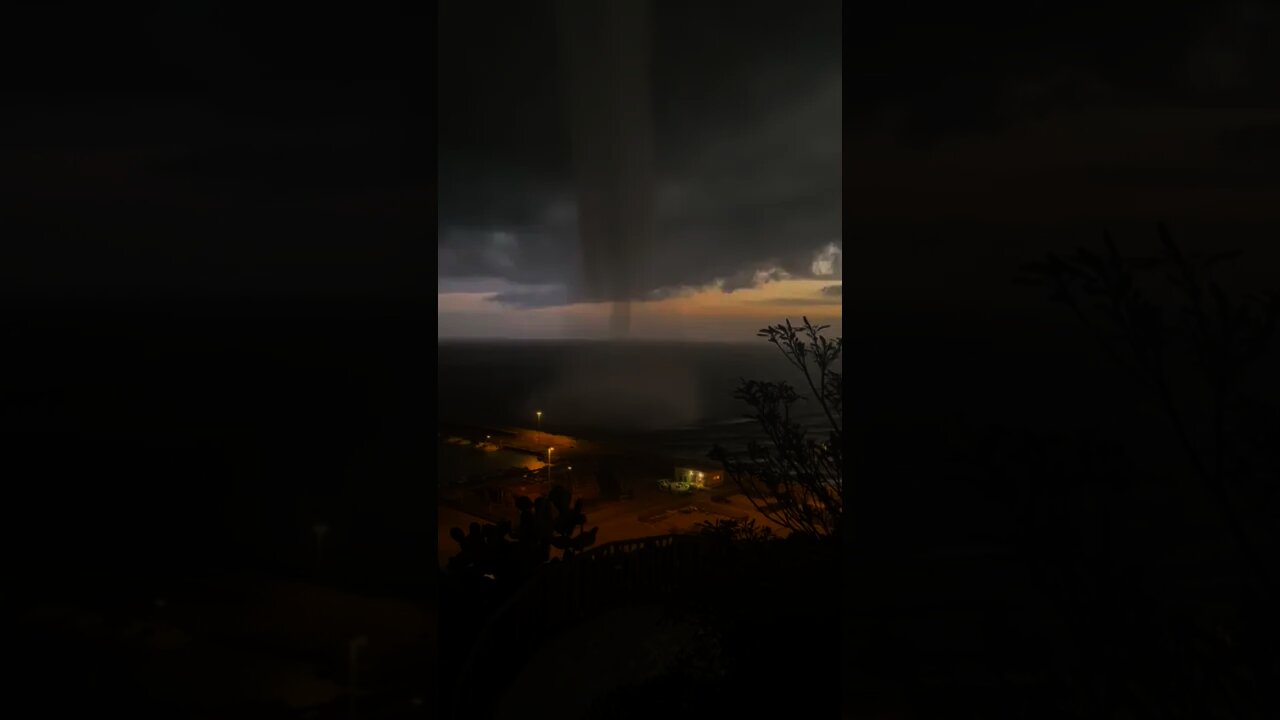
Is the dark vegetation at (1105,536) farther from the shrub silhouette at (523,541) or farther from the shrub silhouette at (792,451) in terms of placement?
the shrub silhouette at (523,541)

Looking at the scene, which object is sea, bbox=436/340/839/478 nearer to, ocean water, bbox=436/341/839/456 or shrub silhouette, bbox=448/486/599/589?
ocean water, bbox=436/341/839/456

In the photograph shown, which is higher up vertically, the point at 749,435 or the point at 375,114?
the point at 375,114

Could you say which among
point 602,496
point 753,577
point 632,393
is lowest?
point 753,577

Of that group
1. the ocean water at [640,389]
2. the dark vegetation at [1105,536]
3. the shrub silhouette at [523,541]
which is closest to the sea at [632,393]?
the ocean water at [640,389]

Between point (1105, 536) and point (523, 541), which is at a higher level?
point (1105, 536)

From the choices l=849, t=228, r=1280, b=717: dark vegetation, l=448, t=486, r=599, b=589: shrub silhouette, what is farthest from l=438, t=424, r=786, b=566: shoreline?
l=849, t=228, r=1280, b=717: dark vegetation

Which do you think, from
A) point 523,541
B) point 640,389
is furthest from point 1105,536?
point 523,541

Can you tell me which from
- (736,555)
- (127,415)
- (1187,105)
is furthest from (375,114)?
(1187,105)

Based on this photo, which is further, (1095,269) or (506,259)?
(506,259)

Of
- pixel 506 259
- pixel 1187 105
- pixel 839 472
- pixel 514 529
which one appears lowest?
pixel 514 529

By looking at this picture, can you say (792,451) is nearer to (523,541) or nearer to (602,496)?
(602,496)

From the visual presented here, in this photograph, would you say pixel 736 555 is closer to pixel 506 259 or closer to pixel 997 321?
pixel 997 321
